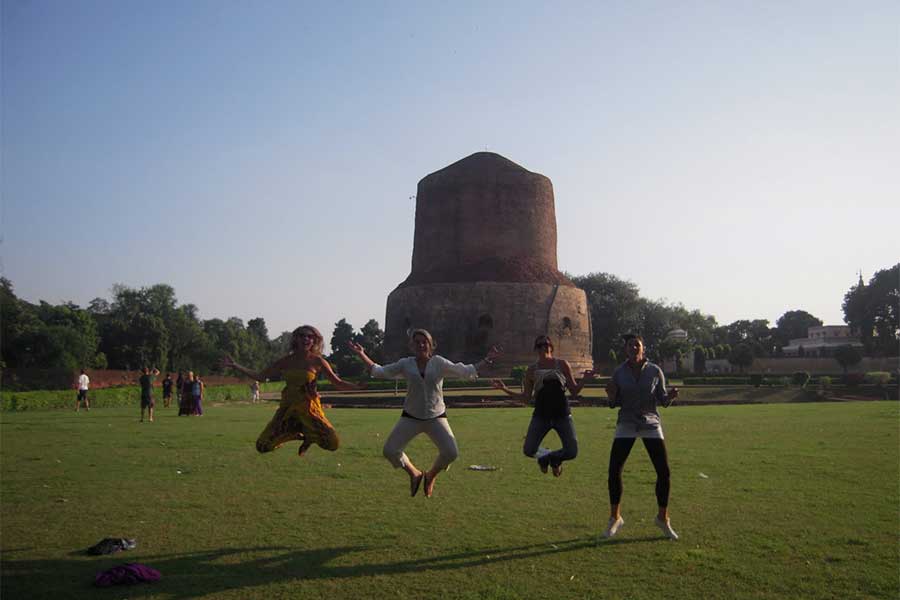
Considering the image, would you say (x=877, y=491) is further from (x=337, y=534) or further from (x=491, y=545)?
(x=337, y=534)

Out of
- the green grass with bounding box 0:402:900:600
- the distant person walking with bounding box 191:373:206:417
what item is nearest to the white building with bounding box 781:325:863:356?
the distant person walking with bounding box 191:373:206:417

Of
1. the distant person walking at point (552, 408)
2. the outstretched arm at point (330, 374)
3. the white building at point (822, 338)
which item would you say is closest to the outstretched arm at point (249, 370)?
the outstretched arm at point (330, 374)

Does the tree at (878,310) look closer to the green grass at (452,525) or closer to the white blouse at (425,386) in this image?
the green grass at (452,525)

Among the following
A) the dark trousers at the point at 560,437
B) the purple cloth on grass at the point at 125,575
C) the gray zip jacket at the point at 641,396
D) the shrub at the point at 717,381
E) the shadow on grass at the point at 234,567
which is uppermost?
the gray zip jacket at the point at 641,396

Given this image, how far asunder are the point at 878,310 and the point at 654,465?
73.9m

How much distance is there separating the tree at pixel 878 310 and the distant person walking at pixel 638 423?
69434 mm

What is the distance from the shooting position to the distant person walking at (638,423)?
6141mm

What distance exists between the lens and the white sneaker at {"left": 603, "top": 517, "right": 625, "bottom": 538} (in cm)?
606

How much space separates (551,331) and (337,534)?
129 feet

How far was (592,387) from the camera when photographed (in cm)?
3372

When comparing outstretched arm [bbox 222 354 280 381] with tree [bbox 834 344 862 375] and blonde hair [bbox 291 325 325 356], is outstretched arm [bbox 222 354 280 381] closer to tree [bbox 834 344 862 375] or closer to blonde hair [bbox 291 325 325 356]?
blonde hair [bbox 291 325 325 356]

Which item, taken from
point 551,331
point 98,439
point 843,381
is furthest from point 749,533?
point 551,331

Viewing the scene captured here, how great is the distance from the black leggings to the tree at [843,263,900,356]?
69.6 metres

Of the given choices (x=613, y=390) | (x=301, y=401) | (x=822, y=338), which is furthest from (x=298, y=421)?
(x=822, y=338)
